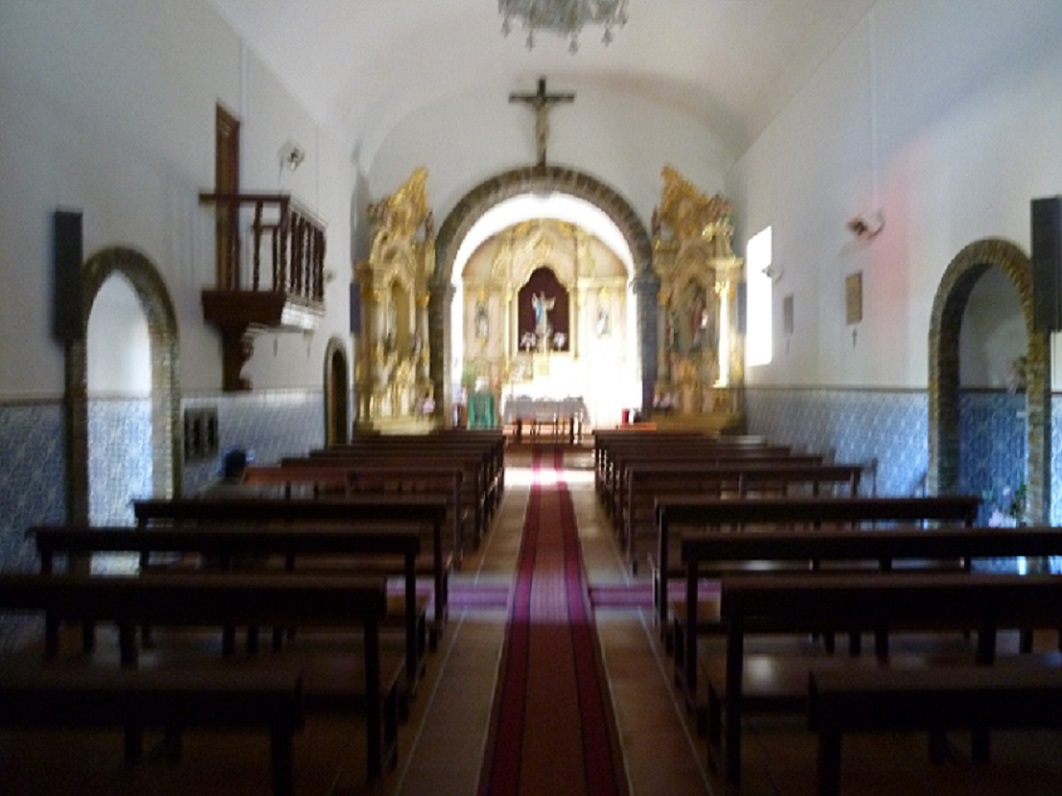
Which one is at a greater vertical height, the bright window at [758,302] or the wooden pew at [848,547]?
the bright window at [758,302]

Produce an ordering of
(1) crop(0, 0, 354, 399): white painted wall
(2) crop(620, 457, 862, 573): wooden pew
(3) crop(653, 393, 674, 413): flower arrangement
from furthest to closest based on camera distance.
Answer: (3) crop(653, 393, 674, 413): flower arrangement < (2) crop(620, 457, 862, 573): wooden pew < (1) crop(0, 0, 354, 399): white painted wall

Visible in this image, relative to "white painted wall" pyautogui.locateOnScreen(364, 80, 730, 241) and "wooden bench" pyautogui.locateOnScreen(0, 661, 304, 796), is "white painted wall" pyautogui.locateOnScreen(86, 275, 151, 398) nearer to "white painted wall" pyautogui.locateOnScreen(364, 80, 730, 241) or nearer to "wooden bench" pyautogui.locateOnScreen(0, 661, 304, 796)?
"wooden bench" pyautogui.locateOnScreen(0, 661, 304, 796)

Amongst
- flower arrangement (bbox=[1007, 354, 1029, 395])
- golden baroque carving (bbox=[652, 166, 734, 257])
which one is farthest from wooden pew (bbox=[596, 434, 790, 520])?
golden baroque carving (bbox=[652, 166, 734, 257])

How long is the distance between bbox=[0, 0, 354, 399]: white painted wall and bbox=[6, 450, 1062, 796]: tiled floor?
284cm

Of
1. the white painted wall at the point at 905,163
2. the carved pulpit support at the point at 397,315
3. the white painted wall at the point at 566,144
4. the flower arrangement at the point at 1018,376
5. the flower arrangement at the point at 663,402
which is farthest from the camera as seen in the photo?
the flower arrangement at the point at 663,402

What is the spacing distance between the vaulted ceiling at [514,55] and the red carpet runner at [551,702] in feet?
20.0

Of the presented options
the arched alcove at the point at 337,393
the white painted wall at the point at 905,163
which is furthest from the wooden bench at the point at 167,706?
the arched alcove at the point at 337,393

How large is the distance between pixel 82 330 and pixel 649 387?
11598mm

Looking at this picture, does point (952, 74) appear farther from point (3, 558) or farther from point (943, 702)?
point (3, 558)

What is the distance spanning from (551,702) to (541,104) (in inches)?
489

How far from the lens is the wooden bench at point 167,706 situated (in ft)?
6.42

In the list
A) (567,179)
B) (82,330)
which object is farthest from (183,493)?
(567,179)

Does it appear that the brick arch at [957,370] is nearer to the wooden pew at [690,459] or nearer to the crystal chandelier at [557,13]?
the wooden pew at [690,459]

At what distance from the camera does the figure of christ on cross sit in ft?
49.0
